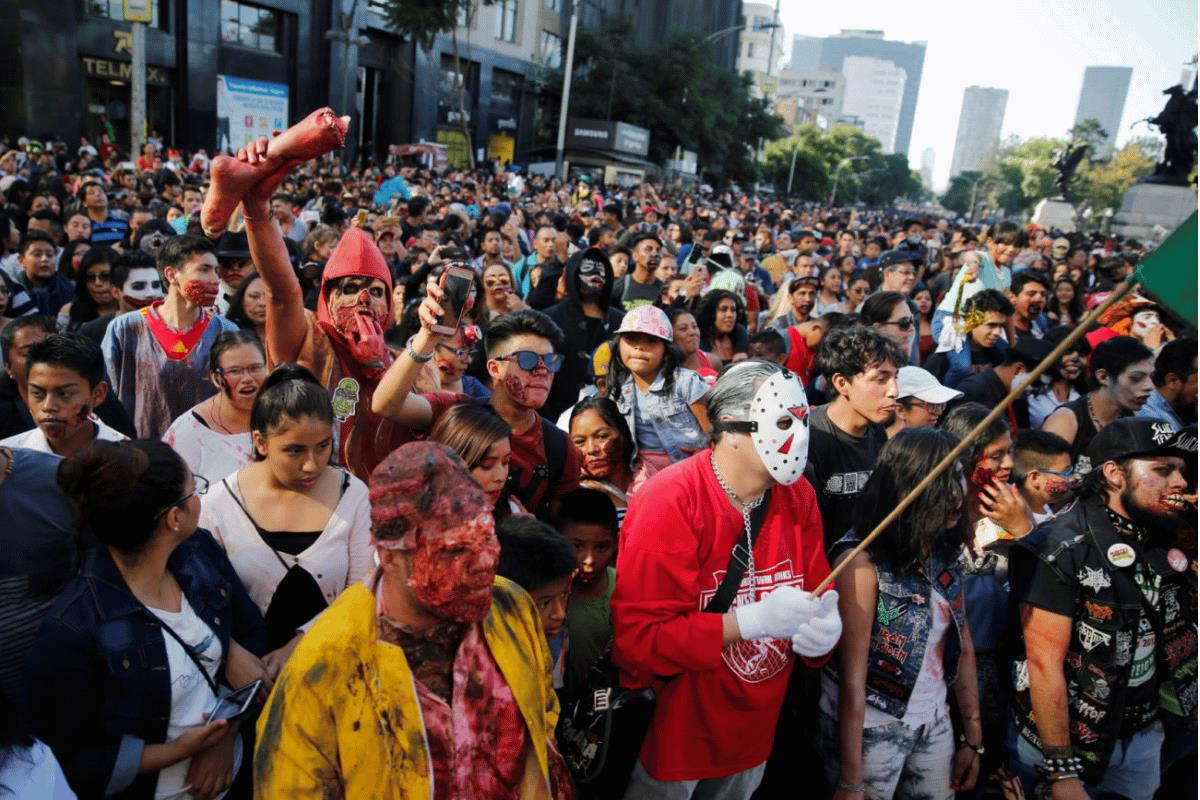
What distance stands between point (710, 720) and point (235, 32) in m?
33.7

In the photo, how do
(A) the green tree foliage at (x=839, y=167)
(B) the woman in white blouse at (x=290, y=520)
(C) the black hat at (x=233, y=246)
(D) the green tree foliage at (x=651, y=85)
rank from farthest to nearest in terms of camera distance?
(A) the green tree foliage at (x=839, y=167) < (D) the green tree foliage at (x=651, y=85) < (C) the black hat at (x=233, y=246) < (B) the woman in white blouse at (x=290, y=520)

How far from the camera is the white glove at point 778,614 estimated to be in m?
2.39

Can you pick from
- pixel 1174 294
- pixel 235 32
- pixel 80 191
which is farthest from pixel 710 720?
pixel 235 32

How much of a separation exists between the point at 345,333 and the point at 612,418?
1255 mm

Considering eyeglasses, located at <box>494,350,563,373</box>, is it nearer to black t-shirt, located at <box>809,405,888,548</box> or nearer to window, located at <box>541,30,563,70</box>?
black t-shirt, located at <box>809,405,888,548</box>

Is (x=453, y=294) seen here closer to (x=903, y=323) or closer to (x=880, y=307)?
(x=880, y=307)

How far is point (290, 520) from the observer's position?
108 inches

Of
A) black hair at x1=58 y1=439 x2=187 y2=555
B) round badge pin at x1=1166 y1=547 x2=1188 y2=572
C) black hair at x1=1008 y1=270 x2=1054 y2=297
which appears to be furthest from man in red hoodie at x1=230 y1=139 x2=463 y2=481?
black hair at x1=1008 y1=270 x2=1054 y2=297

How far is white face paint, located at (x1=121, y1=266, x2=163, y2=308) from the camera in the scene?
16.4 feet

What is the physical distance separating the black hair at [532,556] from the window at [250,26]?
107 ft

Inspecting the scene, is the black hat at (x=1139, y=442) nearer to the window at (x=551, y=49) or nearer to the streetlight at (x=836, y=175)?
the window at (x=551, y=49)

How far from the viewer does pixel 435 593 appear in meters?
1.66

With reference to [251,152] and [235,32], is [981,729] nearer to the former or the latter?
[251,152]

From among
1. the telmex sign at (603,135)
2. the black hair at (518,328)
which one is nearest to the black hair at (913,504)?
the black hair at (518,328)
